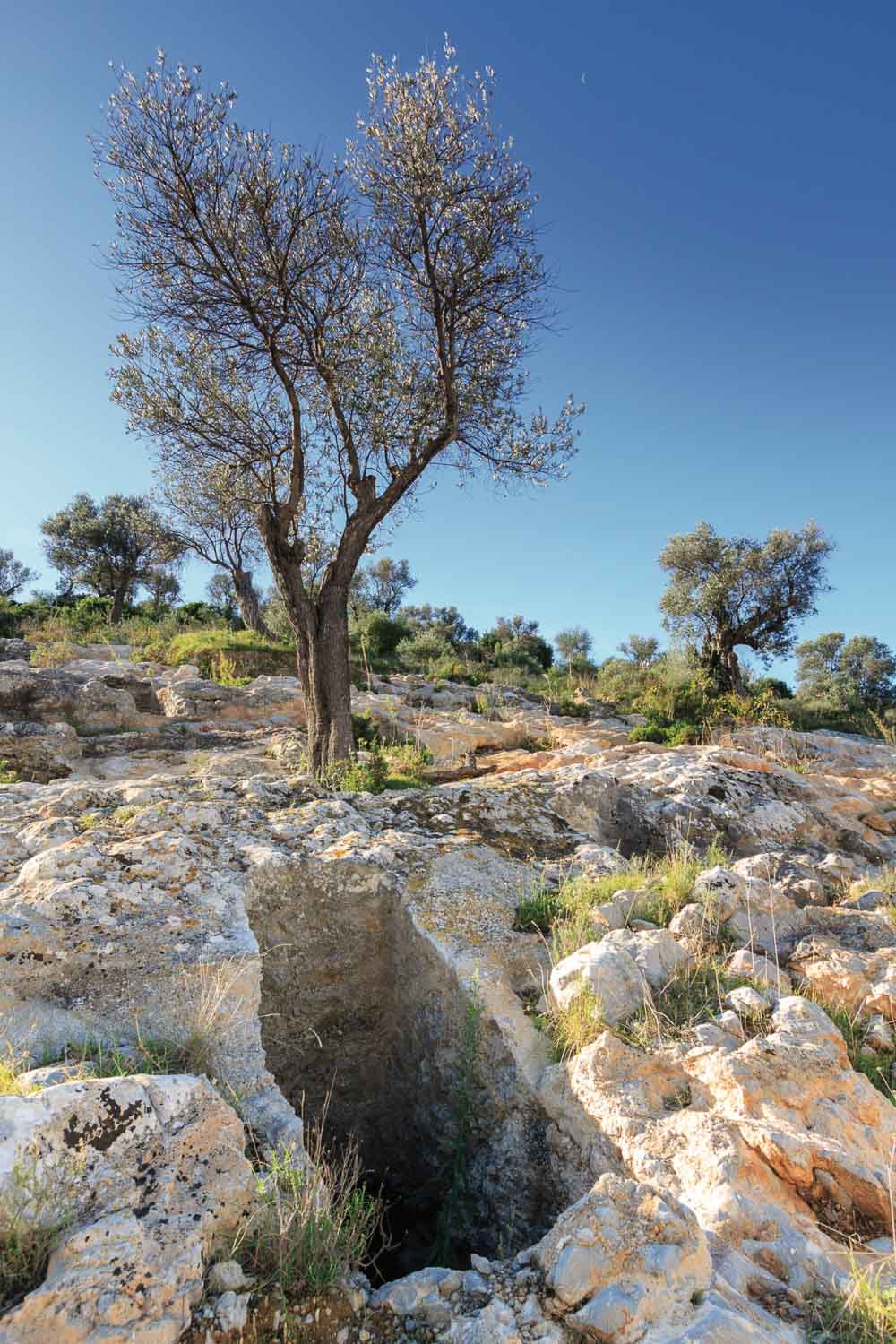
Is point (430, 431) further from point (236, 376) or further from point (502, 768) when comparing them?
point (502, 768)

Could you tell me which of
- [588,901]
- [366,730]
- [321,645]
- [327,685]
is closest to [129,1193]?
[588,901]

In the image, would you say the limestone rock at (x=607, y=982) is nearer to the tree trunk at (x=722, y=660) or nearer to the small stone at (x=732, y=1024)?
the small stone at (x=732, y=1024)

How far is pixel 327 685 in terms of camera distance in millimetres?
8961

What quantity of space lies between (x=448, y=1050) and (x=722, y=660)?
25.7m

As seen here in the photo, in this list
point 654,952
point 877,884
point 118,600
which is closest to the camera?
point 654,952

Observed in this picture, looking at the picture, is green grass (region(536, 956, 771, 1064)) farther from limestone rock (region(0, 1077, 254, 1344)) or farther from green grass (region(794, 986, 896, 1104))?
limestone rock (region(0, 1077, 254, 1344))

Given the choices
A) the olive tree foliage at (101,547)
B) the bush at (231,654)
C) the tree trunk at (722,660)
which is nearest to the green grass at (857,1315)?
the bush at (231,654)

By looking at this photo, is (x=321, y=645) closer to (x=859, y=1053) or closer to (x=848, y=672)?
(x=859, y=1053)

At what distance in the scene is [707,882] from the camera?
15.6 ft

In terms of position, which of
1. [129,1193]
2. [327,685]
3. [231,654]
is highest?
[231,654]

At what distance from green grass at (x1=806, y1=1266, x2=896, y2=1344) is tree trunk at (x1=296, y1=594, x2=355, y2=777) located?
270 inches

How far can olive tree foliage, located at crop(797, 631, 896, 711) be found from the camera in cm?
3359

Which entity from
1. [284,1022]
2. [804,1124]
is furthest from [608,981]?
[284,1022]

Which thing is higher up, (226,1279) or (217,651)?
(217,651)
